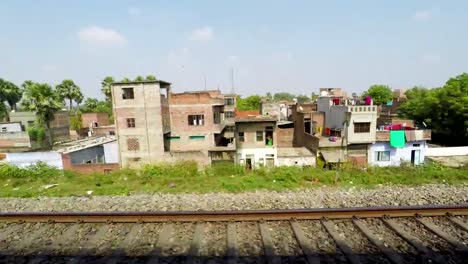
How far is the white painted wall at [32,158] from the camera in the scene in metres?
21.8

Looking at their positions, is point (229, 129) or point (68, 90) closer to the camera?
point (229, 129)

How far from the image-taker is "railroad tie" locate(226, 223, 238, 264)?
15.4ft

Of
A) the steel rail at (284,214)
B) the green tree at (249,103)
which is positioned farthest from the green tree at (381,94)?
the steel rail at (284,214)

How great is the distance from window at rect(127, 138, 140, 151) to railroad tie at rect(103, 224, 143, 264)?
66.6ft

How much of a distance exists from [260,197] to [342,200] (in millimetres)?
2909

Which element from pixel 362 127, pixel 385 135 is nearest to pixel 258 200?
pixel 362 127

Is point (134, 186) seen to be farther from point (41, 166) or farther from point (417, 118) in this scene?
point (417, 118)

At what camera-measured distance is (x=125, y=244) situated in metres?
5.34

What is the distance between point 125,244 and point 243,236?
8.40 feet

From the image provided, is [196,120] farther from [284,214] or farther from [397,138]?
[284,214]

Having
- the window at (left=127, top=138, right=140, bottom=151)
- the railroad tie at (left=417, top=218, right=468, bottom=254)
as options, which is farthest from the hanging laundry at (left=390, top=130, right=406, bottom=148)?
the window at (left=127, top=138, right=140, bottom=151)

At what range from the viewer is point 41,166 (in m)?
17.7

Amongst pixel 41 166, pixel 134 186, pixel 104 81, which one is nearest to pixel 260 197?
pixel 134 186

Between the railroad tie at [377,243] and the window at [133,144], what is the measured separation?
903 inches
